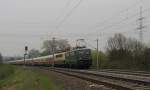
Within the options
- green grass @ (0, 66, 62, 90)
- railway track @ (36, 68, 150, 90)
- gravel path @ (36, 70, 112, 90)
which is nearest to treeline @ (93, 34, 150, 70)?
green grass @ (0, 66, 62, 90)

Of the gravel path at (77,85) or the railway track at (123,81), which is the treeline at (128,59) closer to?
the railway track at (123,81)

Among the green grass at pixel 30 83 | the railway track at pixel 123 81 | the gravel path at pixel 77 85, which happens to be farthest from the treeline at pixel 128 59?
the gravel path at pixel 77 85

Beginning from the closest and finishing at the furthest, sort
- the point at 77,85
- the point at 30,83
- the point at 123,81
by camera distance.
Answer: the point at 77,85
the point at 123,81
the point at 30,83

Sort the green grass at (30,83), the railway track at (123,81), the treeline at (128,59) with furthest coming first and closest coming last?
the treeline at (128,59) < the green grass at (30,83) < the railway track at (123,81)

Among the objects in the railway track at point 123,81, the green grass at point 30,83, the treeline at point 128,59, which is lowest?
the green grass at point 30,83

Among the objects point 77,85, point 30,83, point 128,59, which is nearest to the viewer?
point 77,85

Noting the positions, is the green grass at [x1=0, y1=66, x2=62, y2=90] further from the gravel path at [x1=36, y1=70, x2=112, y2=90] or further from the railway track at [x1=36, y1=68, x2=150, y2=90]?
the railway track at [x1=36, y1=68, x2=150, y2=90]

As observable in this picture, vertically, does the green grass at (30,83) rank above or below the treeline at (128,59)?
below

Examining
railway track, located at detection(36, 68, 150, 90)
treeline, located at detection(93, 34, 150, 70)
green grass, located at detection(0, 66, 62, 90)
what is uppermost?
treeline, located at detection(93, 34, 150, 70)

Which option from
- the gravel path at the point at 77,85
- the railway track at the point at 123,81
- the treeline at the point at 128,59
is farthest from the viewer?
the treeline at the point at 128,59

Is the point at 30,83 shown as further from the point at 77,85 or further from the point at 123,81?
the point at 123,81

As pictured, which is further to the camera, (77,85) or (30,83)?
(30,83)

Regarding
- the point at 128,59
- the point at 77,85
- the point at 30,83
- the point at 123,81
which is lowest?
the point at 30,83

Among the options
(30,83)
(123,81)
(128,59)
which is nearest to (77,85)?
(123,81)
